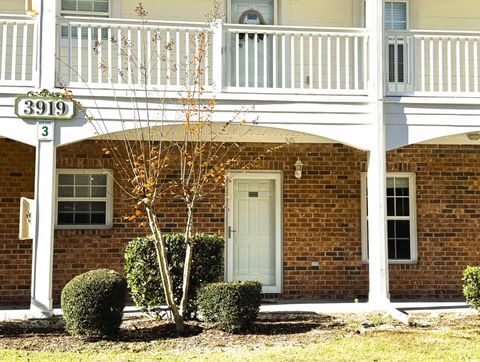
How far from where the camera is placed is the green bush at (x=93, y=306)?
7.25m

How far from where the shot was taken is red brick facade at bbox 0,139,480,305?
35.1 ft

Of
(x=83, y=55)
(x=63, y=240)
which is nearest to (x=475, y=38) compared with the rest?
(x=83, y=55)

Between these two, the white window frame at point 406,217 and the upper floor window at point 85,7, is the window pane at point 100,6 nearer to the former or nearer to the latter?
the upper floor window at point 85,7

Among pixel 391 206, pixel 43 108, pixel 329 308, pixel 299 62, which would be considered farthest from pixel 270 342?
pixel 299 62

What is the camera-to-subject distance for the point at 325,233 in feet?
36.7

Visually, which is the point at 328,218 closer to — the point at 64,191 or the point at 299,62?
the point at 299,62

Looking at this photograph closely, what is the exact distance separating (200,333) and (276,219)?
396 centimetres

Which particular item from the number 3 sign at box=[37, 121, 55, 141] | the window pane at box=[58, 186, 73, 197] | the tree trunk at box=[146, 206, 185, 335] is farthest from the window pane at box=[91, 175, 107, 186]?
the tree trunk at box=[146, 206, 185, 335]

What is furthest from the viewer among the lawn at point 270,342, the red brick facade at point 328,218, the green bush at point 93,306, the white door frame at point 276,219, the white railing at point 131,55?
the white door frame at point 276,219

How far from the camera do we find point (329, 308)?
32.1 ft

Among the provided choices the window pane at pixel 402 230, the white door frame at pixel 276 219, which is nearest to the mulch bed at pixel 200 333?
the white door frame at pixel 276 219

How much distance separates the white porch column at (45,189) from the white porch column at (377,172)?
4.80m

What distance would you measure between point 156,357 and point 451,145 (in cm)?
741

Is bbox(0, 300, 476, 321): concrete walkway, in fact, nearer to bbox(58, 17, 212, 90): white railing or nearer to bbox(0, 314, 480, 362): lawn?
bbox(0, 314, 480, 362): lawn
